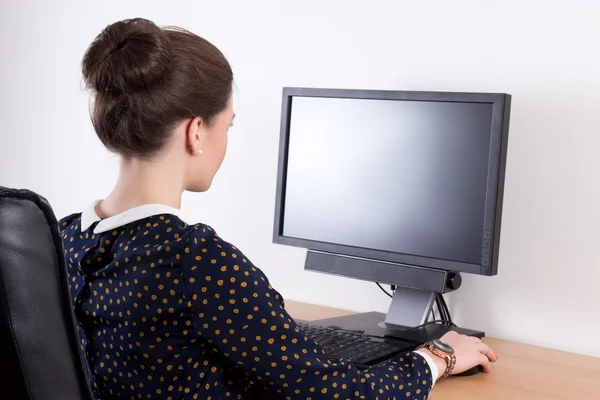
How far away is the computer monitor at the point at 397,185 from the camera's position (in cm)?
158

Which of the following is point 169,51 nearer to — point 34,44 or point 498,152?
point 498,152

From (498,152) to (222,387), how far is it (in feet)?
2.40

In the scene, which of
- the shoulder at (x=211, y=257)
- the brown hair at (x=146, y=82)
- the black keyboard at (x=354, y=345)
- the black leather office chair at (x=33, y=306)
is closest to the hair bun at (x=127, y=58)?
the brown hair at (x=146, y=82)

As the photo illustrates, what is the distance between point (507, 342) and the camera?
5.66ft

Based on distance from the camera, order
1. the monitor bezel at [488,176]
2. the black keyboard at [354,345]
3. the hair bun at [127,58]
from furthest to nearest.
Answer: the monitor bezel at [488,176], the black keyboard at [354,345], the hair bun at [127,58]

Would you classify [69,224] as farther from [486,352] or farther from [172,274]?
[486,352]

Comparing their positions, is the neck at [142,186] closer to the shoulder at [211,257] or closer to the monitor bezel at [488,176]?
the shoulder at [211,257]

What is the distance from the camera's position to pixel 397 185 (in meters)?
1.69

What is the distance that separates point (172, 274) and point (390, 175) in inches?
28.9

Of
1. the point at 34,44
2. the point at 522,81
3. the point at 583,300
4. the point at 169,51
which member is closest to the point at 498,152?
the point at 522,81

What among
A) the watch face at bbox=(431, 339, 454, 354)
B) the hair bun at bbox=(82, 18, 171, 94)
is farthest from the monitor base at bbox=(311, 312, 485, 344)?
the hair bun at bbox=(82, 18, 171, 94)

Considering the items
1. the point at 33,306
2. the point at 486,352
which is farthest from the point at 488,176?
the point at 33,306

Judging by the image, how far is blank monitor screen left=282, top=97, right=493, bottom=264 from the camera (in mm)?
1599

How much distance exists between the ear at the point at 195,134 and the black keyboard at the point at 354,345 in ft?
1.40
